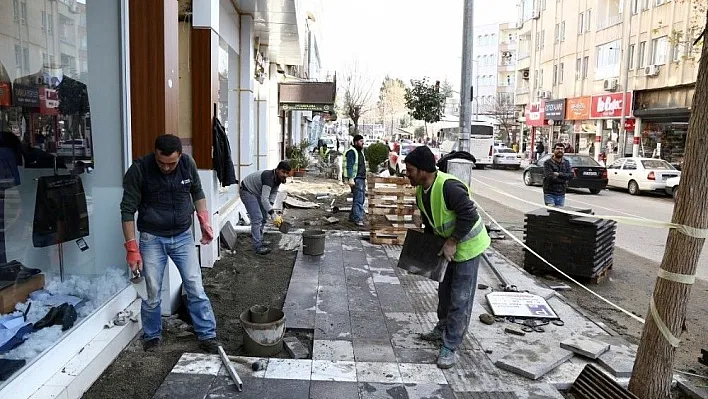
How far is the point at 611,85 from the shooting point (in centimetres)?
3145

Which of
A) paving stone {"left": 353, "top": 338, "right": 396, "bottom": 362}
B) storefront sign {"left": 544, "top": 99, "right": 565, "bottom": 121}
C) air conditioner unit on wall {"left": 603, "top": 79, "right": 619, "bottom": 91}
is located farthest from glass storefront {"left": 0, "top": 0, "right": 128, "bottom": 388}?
storefront sign {"left": 544, "top": 99, "right": 565, "bottom": 121}

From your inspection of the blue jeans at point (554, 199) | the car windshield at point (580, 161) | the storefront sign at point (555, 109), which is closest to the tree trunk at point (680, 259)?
the blue jeans at point (554, 199)

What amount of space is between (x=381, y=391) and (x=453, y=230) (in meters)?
1.44

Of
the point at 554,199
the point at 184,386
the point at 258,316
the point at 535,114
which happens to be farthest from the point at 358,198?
the point at 535,114

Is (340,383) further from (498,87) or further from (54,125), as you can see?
(498,87)

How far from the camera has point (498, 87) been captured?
73.1 m

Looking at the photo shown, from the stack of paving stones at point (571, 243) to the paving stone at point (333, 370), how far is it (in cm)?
436

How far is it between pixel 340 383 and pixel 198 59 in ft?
15.1

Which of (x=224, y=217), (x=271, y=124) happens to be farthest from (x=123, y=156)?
(x=271, y=124)

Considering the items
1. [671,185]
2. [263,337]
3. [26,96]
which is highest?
[26,96]

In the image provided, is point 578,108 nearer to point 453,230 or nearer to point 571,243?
point 571,243

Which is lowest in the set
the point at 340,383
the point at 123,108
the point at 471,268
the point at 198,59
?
the point at 340,383

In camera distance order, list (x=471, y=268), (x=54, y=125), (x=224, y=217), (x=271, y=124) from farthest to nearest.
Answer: (x=271, y=124) → (x=224, y=217) → (x=54, y=125) → (x=471, y=268)

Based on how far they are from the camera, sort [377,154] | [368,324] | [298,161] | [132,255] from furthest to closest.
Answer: [377,154], [298,161], [368,324], [132,255]
